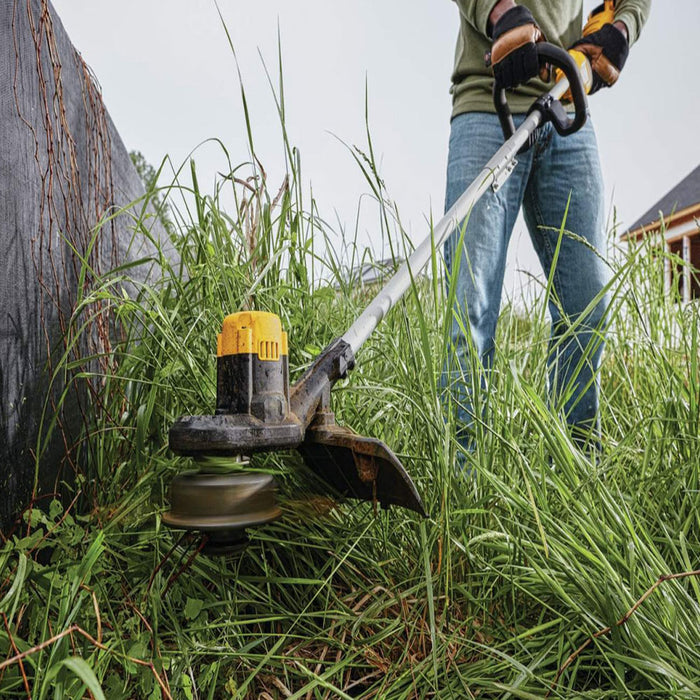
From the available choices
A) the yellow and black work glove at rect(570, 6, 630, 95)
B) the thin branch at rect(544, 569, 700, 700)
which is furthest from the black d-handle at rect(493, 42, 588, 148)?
the thin branch at rect(544, 569, 700, 700)

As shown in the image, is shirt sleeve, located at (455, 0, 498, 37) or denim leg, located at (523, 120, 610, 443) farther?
denim leg, located at (523, 120, 610, 443)

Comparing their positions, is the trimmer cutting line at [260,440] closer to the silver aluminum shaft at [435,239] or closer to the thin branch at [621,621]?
the silver aluminum shaft at [435,239]

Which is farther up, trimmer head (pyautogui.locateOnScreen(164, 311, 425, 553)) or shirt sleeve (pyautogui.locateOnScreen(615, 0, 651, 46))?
shirt sleeve (pyautogui.locateOnScreen(615, 0, 651, 46))

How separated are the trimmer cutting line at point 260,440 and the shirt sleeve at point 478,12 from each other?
1418 millimetres

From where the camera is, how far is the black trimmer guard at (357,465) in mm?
967

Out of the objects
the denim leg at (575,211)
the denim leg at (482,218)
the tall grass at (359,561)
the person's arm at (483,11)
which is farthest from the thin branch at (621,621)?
the person's arm at (483,11)

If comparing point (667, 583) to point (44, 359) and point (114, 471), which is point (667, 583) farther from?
point (44, 359)

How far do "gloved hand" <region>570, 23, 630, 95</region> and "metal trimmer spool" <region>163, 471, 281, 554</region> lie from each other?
191cm

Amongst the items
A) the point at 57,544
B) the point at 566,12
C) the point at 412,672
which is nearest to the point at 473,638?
the point at 412,672

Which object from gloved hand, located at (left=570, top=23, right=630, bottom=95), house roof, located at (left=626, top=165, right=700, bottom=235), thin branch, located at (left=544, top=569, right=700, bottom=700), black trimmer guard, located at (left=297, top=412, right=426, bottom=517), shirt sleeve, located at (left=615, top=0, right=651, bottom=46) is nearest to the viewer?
thin branch, located at (left=544, top=569, right=700, bottom=700)

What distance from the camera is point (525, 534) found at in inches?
42.0

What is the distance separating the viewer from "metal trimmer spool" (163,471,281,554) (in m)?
0.87

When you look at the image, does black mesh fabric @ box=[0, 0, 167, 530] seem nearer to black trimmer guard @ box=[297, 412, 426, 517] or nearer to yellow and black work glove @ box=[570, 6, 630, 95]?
black trimmer guard @ box=[297, 412, 426, 517]

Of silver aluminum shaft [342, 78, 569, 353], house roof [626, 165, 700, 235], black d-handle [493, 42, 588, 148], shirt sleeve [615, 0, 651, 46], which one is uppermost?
house roof [626, 165, 700, 235]
